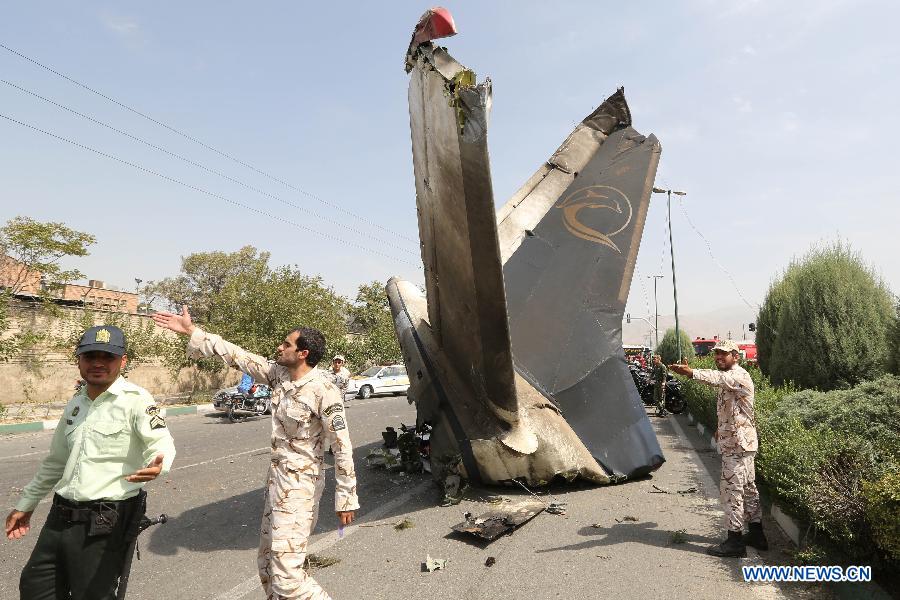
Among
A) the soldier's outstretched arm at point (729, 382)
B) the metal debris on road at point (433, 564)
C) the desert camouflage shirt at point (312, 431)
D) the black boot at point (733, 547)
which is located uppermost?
the soldier's outstretched arm at point (729, 382)

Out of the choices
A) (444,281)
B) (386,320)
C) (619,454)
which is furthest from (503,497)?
(386,320)

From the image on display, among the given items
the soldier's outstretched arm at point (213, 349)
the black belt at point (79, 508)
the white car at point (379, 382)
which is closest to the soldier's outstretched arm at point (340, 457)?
the soldier's outstretched arm at point (213, 349)

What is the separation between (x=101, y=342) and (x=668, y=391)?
16.5 m

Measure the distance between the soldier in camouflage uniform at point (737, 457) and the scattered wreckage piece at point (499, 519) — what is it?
1857 millimetres

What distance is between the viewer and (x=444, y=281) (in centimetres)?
693

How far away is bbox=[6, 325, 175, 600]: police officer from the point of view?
288cm

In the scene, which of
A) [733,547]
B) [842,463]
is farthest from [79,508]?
[842,463]

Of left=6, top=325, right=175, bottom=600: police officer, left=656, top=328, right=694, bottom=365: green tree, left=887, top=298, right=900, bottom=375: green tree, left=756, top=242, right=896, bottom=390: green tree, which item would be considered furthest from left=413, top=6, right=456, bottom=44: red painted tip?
left=656, top=328, right=694, bottom=365: green tree

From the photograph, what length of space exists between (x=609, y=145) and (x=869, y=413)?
9171 millimetres

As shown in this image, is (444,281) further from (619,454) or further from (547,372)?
(619,454)

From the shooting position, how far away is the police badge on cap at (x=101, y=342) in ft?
10.0

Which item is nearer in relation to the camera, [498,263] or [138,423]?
[138,423]

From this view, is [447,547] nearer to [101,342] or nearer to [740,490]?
[740,490]

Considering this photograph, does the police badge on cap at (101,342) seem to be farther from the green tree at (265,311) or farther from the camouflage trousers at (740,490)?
the green tree at (265,311)
